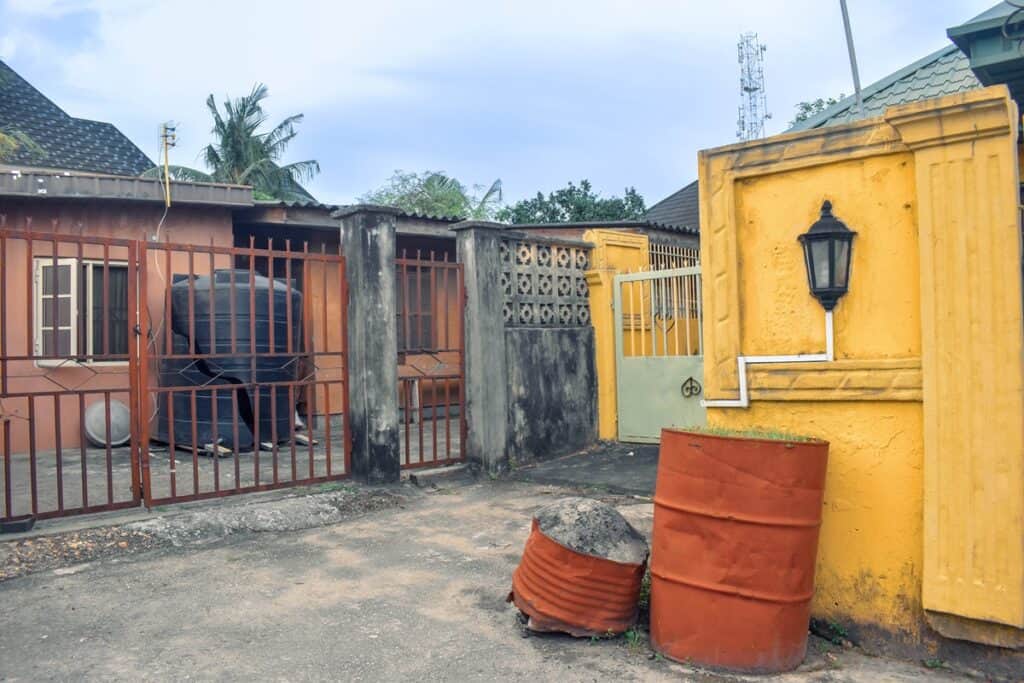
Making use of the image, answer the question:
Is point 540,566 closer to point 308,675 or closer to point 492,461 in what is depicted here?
point 308,675

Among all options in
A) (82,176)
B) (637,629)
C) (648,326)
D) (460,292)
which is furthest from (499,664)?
(82,176)

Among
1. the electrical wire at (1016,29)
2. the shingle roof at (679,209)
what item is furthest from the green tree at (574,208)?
the electrical wire at (1016,29)

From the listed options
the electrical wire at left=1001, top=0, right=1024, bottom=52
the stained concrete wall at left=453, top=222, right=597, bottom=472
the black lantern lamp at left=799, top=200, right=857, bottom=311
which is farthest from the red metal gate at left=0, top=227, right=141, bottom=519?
the electrical wire at left=1001, top=0, right=1024, bottom=52

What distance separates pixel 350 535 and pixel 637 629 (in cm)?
249

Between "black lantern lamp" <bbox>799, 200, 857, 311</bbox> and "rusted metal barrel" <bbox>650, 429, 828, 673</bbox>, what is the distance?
0.72m

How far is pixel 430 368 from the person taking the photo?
10750 millimetres

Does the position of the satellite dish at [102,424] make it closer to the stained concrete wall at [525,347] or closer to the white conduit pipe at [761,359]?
the stained concrete wall at [525,347]

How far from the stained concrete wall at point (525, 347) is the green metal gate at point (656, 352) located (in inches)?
14.7

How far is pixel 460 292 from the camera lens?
7.34 meters

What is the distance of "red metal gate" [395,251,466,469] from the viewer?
686cm

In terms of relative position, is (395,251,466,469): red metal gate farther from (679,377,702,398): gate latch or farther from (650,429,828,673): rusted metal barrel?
(650,429,828,673): rusted metal barrel

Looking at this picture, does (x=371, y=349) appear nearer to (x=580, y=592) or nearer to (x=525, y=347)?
(x=525, y=347)

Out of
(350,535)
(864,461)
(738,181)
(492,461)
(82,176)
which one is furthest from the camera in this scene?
(82,176)

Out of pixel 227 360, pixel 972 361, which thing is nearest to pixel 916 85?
pixel 972 361
